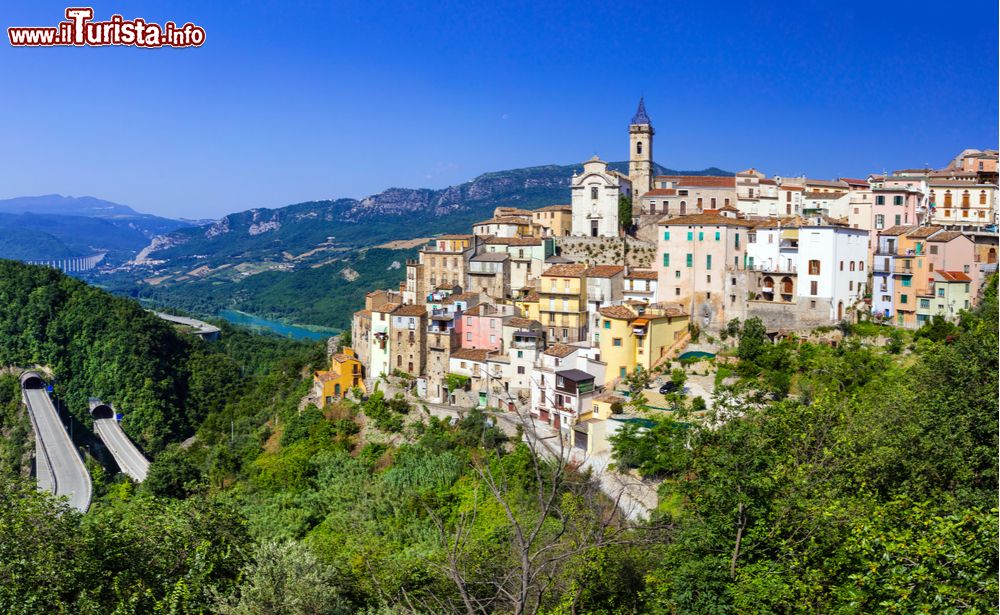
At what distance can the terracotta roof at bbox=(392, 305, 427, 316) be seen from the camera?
33.6m

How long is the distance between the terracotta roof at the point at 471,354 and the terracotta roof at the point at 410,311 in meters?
2.21

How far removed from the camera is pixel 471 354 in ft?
107

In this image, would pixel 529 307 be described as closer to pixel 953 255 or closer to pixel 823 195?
pixel 823 195

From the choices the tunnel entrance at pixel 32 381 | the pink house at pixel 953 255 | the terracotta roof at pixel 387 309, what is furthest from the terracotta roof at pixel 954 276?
the tunnel entrance at pixel 32 381

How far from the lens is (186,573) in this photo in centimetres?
1308

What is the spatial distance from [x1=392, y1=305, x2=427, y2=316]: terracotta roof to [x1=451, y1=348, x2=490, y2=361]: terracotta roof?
2.21 m

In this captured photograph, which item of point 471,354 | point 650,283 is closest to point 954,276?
point 650,283

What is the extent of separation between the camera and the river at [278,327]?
9762 cm

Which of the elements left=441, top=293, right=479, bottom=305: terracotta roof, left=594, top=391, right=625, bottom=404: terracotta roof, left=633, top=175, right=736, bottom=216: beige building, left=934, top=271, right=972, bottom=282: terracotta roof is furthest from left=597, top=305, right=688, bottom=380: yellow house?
left=633, top=175, right=736, bottom=216: beige building

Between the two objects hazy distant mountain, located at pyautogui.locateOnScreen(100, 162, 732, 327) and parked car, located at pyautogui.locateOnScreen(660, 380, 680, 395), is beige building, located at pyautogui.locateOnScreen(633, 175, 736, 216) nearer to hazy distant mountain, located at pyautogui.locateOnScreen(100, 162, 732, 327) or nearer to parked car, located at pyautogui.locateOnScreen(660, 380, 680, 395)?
parked car, located at pyautogui.locateOnScreen(660, 380, 680, 395)

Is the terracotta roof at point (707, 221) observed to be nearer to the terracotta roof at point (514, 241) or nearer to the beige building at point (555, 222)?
the terracotta roof at point (514, 241)

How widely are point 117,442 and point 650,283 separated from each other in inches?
1366

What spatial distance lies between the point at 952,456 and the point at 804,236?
55.5 ft

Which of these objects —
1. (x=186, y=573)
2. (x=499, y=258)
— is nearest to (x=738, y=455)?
(x=186, y=573)
